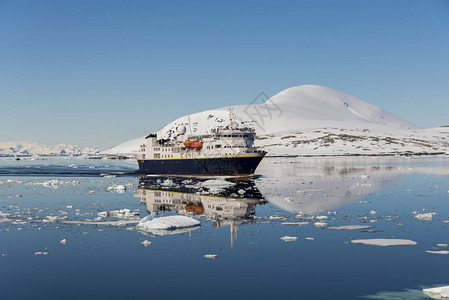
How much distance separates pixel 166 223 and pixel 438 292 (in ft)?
46.2

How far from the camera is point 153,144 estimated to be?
80375mm

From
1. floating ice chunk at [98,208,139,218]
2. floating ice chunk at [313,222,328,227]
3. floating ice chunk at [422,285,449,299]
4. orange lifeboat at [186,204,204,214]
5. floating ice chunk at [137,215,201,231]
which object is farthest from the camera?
orange lifeboat at [186,204,204,214]

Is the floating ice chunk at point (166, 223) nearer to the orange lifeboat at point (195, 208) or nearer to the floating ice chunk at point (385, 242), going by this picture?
the orange lifeboat at point (195, 208)

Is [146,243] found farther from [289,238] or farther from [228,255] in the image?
[289,238]

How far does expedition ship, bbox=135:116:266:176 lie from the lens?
211ft

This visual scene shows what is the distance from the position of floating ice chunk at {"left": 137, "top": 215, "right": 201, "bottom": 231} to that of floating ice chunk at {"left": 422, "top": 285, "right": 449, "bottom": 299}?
44.0 feet

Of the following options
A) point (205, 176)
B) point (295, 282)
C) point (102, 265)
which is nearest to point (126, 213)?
point (102, 265)

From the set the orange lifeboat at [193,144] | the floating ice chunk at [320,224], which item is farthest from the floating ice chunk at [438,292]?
the orange lifeboat at [193,144]

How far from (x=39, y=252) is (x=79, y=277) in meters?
4.36

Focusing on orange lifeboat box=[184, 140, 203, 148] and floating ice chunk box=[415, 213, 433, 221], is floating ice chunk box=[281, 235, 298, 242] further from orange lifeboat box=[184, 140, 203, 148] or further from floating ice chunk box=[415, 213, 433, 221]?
orange lifeboat box=[184, 140, 203, 148]

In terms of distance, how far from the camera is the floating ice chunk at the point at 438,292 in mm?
12812

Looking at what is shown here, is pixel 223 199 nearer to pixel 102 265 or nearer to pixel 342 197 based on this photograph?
Result: pixel 342 197

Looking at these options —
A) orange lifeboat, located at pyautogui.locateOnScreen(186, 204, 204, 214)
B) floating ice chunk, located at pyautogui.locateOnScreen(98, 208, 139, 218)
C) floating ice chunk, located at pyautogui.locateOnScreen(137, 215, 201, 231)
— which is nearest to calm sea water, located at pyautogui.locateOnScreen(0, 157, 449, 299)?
orange lifeboat, located at pyautogui.locateOnScreen(186, 204, 204, 214)

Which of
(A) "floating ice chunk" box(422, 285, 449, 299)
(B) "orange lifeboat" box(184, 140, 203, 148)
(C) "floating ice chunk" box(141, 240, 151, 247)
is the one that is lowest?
(A) "floating ice chunk" box(422, 285, 449, 299)
